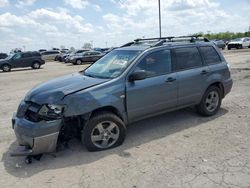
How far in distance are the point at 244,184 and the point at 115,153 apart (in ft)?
6.61

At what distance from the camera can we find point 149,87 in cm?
531

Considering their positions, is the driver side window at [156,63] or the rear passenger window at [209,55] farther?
the rear passenger window at [209,55]

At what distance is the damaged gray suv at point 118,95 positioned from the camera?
448 cm

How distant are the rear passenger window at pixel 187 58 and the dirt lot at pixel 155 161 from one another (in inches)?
47.6

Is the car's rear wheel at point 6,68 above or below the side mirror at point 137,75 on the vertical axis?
below

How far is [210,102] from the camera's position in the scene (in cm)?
655

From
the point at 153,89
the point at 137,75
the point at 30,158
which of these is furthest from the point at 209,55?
the point at 30,158

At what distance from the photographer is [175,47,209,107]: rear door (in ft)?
19.2

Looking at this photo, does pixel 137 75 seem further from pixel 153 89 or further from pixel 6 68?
pixel 6 68

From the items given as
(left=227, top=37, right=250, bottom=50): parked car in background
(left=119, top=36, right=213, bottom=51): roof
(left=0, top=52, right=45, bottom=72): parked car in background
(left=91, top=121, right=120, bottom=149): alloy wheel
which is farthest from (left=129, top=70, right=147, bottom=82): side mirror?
(left=227, top=37, right=250, bottom=50): parked car in background

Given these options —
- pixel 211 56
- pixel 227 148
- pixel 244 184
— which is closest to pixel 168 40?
pixel 211 56

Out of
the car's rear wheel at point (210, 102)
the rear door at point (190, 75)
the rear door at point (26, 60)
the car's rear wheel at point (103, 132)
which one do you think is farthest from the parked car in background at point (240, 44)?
the car's rear wheel at point (103, 132)

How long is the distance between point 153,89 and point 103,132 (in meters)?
1.27

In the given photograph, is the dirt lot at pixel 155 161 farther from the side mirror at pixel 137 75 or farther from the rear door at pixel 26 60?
the rear door at pixel 26 60
